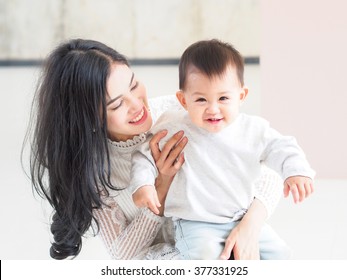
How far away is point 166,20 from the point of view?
4.22 metres

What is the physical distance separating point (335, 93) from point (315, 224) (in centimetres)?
67

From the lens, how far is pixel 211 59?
1.21 metres

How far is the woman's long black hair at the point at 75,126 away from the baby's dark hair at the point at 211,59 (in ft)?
0.59

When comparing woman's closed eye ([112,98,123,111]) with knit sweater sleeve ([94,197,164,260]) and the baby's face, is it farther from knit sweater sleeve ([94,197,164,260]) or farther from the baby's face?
knit sweater sleeve ([94,197,164,260])

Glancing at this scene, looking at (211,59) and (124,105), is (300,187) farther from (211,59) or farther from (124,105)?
(124,105)

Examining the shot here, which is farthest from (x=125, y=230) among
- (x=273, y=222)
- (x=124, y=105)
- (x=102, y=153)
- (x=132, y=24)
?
(x=132, y=24)

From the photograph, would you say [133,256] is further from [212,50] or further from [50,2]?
[50,2]

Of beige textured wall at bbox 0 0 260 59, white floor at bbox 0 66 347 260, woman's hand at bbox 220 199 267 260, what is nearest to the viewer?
woman's hand at bbox 220 199 267 260

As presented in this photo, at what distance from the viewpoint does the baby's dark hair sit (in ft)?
3.96

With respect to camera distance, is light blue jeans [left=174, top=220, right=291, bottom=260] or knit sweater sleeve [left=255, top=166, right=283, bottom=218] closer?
light blue jeans [left=174, top=220, right=291, bottom=260]

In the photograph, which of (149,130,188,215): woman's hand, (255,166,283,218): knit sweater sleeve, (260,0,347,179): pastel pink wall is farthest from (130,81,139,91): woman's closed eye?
(260,0,347,179): pastel pink wall

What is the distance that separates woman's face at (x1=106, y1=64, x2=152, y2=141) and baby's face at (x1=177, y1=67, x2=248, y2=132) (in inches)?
4.8

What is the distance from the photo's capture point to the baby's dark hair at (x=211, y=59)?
3.96 ft

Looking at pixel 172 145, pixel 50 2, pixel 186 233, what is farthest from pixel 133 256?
pixel 50 2
